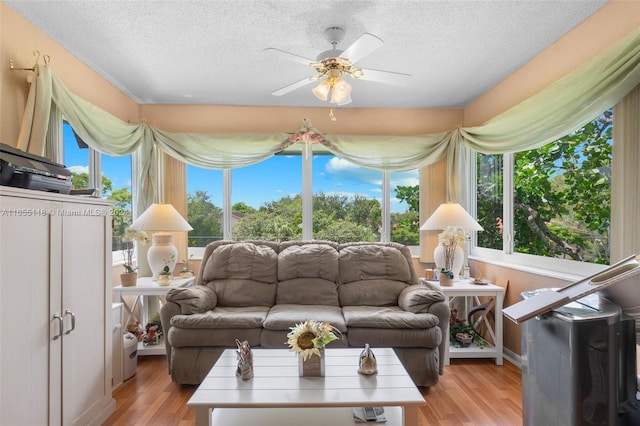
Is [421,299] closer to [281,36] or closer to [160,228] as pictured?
[281,36]

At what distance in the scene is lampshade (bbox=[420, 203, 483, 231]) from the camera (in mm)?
3283

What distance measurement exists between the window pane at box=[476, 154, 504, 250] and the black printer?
3.54 meters

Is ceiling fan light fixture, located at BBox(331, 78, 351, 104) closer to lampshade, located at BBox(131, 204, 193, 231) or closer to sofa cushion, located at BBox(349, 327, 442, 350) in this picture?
sofa cushion, located at BBox(349, 327, 442, 350)

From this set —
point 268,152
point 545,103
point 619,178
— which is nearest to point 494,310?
point 619,178

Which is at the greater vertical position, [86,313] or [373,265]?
[373,265]

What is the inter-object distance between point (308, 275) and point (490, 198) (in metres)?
2.06

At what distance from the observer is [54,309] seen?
5.77 feet

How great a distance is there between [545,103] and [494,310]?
6.19ft

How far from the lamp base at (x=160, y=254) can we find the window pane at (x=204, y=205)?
1.78 ft

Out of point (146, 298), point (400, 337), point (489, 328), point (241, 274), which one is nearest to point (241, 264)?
point (241, 274)

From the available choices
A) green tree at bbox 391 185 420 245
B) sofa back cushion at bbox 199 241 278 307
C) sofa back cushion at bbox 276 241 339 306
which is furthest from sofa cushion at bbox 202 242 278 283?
green tree at bbox 391 185 420 245

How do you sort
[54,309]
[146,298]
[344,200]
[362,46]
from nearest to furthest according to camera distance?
[54,309]
[362,46]
[146,298]
[344,200]

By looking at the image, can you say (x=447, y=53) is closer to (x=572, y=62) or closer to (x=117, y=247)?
(x=572, y=62)

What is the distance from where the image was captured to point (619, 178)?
2023 mm
